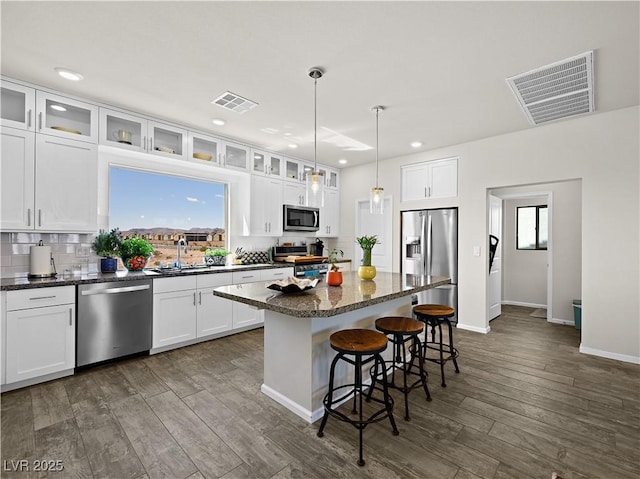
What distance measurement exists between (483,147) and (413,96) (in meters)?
1.84

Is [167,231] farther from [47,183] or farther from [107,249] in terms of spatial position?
[47,183]

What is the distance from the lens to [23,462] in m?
1.80

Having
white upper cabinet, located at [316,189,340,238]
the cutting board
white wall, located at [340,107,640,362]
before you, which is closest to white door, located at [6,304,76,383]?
the cutting board

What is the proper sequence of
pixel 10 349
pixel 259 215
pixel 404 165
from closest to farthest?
pixel 10 349
pixel 259 215
pixel 404 165

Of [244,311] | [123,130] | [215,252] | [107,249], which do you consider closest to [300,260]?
[244,311]

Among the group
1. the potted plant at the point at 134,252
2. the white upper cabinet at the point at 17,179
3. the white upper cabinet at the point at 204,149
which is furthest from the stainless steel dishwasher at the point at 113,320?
the white upper cabinet at the point at 204,149

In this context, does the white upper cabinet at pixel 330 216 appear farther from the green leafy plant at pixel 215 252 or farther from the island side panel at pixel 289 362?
the island side panel at pixel 289 362

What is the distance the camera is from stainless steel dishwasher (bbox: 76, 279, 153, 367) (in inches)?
116

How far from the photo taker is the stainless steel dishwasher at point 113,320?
2.96 metres

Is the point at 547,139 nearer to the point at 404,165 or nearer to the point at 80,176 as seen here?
the point at 404,165

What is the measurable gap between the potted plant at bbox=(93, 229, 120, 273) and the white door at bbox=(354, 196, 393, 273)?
12.5 ft

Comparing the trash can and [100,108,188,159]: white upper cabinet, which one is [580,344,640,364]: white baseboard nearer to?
the trash can

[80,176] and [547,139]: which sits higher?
[547,139]

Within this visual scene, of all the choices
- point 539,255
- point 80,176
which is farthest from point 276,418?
point 539,255
